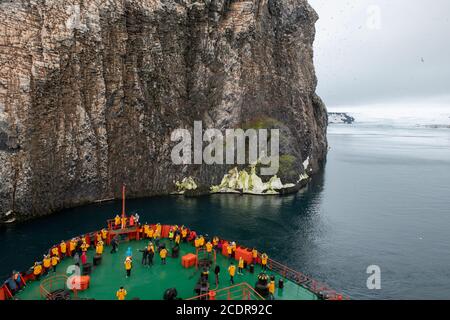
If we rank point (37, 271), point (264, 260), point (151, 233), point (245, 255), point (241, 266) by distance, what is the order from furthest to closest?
point (151, 233), point (245, 255), point (264, 260), point (241, 266), point (37, 271)

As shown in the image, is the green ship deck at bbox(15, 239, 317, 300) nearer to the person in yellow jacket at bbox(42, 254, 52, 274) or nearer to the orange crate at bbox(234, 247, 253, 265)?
the person in yellow jacket at bbox(42, 254, 52, 274)

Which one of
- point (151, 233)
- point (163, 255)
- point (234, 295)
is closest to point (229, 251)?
point (163, 255)

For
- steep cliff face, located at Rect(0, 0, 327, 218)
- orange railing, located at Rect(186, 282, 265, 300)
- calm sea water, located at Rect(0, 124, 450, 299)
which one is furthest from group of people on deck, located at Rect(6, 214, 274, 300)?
steep cliff face, located at Rect(0, 0, 327, 218)

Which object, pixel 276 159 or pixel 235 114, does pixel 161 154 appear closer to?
pixel 235 114

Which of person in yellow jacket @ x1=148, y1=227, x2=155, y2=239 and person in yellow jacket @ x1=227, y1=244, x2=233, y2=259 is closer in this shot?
person in yellow jacket @ x1=227, y1=244, x2=233, y2=259

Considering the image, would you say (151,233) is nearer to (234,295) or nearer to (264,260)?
(264,260)

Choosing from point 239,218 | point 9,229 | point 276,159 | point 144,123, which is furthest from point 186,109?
point 9,229
